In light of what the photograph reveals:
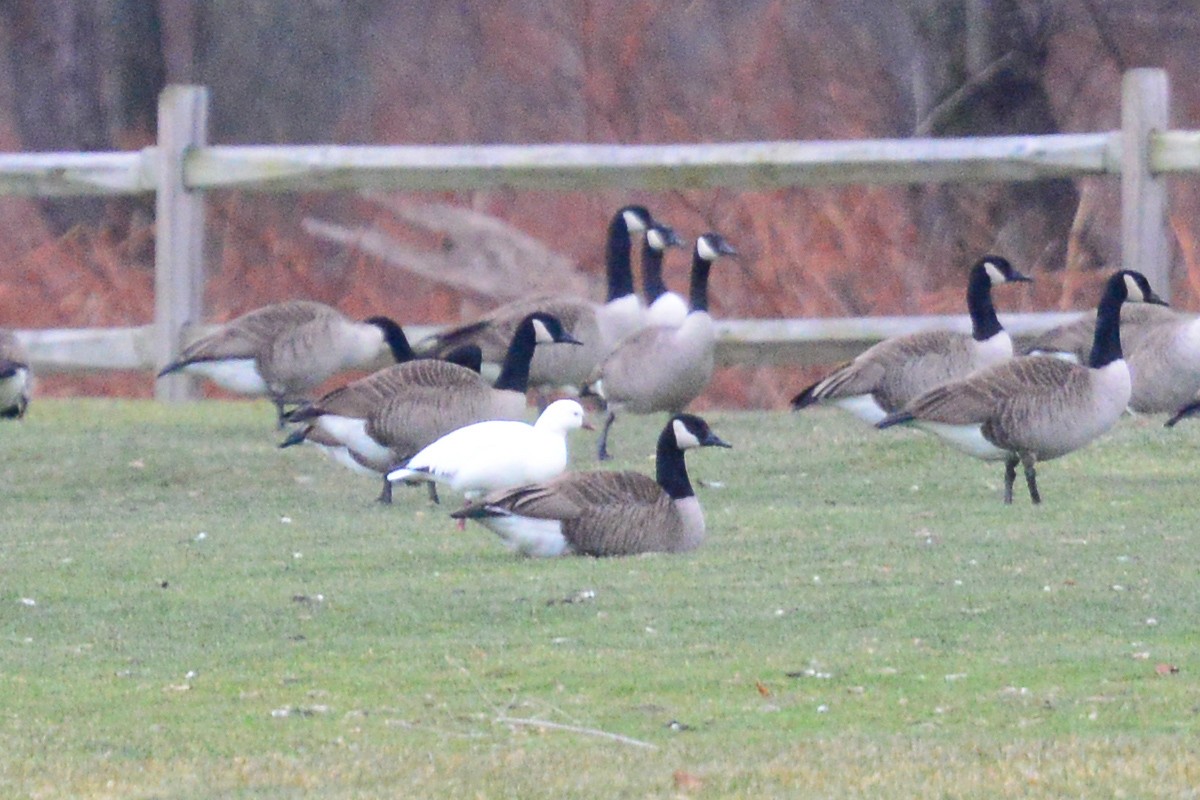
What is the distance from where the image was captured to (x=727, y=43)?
22.5 m

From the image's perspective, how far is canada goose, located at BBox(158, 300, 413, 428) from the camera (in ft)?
37.9

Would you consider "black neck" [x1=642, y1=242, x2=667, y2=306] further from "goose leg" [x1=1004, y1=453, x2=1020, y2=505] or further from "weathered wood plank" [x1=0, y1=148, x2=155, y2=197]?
"goose leg" [x1=1004, y1=453, x2=1020, y2=505]

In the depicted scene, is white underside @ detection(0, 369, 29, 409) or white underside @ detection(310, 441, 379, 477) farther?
white underside @ detection(0, 369, 29, 409)

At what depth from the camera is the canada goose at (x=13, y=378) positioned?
11.9m

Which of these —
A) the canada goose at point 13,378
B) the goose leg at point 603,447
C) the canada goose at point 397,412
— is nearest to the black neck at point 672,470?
the canada goose at point 397,412

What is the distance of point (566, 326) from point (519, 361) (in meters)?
1.66

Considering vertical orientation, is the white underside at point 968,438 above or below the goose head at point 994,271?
below

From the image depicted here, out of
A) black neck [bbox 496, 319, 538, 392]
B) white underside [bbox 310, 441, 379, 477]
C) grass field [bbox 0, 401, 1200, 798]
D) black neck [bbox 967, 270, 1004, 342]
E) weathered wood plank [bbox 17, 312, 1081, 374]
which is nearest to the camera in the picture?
grass field [bbox 0, 401, 1200, 798]

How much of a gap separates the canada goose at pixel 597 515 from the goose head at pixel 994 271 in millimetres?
3597

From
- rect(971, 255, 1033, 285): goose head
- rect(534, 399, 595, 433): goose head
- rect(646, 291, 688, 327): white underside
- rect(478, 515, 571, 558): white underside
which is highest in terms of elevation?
rect(971, 255, 1033, 285): goose head

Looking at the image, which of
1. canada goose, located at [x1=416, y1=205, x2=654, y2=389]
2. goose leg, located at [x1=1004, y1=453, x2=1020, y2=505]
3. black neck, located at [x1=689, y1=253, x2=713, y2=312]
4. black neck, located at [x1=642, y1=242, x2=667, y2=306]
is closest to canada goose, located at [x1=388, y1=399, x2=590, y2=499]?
goose leg, located at [x1=1004, y1=453, x2=1020, y2=505]

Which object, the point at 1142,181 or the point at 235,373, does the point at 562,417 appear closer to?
the point at 235,373

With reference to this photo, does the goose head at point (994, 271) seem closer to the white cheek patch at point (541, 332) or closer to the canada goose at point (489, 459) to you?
the white cheek patch at point (541, 332)

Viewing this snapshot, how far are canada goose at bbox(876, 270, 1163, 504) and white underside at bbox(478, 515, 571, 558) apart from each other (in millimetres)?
1789
